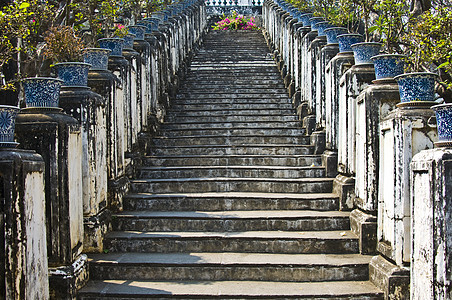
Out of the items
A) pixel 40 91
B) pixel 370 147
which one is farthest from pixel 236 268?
pixel 40 91

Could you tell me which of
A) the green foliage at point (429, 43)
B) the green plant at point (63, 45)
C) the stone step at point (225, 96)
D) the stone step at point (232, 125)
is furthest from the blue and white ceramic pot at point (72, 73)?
the stone step at point (225, 96)

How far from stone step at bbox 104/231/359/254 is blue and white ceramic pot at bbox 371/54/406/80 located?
6.44ft

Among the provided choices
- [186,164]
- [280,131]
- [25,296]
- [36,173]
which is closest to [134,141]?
[186,164]

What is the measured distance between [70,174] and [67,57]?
5.72 ft

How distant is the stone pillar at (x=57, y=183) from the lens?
4480 mm

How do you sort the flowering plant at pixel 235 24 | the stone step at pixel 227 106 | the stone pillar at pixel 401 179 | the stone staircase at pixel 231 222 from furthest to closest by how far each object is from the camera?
the flowering plant at pixel 235 24 < the stone step at pixel 227 106 < the stone staircase at pixel 231 222 < the stone pillar at pixel 401 179

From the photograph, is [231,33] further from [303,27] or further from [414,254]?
[414,254]

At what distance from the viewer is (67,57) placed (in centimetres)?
563

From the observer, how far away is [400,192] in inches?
177

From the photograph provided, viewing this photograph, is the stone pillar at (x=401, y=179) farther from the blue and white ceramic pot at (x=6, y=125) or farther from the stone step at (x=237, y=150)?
the blue and white ceramic pot at (x=6, y=125)

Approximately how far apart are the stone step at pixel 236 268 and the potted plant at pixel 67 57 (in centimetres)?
216

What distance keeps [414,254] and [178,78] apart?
308 inches

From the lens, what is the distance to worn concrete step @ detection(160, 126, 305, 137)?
26.9 feet

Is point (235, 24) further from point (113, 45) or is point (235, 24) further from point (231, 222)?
point (231, 222)
